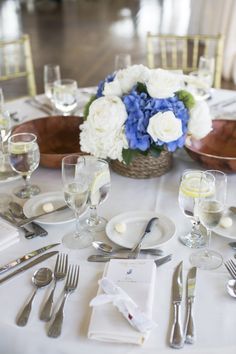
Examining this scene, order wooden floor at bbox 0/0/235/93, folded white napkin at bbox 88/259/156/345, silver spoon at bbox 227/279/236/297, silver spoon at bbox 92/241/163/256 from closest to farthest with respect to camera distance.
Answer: folded white napkin at bbox 88/259/156/345 < silver spoon at bbox 227/279/236/297 < silver spoon at bbox 92/241/163/256 < wooden floor at bbox 0/0/235/93

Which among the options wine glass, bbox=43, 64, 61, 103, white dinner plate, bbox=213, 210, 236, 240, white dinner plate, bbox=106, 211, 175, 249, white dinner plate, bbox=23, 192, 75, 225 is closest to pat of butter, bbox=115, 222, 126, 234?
white dinner plate, bbox=106, 211, 175, 249

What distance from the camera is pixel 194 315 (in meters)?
0.95

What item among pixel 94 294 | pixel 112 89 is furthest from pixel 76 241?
pixel 112 89

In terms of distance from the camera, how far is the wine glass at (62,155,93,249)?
46.0 inches

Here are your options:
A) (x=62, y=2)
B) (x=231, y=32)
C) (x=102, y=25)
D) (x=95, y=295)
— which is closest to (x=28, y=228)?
(x=95, y=295)

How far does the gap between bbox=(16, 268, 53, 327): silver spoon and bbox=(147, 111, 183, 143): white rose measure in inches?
19.2

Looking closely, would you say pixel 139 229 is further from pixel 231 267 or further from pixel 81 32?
pixel 81 32

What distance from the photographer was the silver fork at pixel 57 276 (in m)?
0.95

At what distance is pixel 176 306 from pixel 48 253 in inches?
13.8

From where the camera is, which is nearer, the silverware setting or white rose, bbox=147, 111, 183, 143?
the silverware setting

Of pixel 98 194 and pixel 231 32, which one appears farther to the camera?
pixel 231 32

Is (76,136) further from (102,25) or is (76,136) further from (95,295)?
(102,25)

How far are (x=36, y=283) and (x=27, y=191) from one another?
17.5 inches

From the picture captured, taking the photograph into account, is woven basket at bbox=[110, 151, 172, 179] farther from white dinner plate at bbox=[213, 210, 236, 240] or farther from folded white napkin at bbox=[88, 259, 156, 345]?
folded white napkin at bbox=[88, 259, 156, 345]
